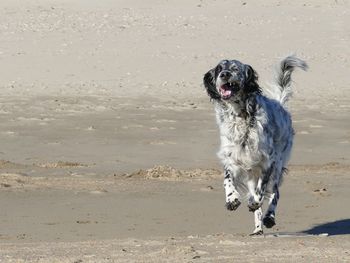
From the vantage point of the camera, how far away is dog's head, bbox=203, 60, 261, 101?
966 cm

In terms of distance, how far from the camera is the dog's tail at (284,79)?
11344 mm

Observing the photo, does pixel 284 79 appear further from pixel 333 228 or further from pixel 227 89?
pixel 227 89

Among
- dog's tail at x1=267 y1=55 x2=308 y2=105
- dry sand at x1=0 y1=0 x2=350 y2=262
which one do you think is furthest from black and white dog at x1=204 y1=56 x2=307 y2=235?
dog's tail at x1=267 y1=55 x2=308 y2=105

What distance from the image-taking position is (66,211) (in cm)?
1099

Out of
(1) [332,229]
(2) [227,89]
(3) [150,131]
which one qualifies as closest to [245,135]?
(2) [227,89]

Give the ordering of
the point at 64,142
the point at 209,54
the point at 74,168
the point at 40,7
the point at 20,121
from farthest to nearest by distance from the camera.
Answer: the point at 40,7 → the point at 209,54 → the point at 20,121 → the point at 64,142 → the point at 74,168

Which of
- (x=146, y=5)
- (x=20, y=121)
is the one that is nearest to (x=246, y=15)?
(x=146, y=5)

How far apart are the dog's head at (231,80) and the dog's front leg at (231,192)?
26.4 inches

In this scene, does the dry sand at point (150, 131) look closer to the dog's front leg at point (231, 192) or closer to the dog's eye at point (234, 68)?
the dog's front leg at point (231, 192)

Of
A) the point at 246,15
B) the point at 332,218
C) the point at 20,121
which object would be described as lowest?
the point at 332,218

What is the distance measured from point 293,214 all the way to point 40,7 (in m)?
21.9

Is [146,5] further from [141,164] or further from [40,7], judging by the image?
[141,164]

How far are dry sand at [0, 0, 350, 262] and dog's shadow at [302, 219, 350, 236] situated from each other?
0.10ft

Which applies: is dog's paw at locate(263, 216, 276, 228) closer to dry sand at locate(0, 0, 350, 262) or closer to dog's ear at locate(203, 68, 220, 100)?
dry sand at locate(0, 0, 350, 262)
